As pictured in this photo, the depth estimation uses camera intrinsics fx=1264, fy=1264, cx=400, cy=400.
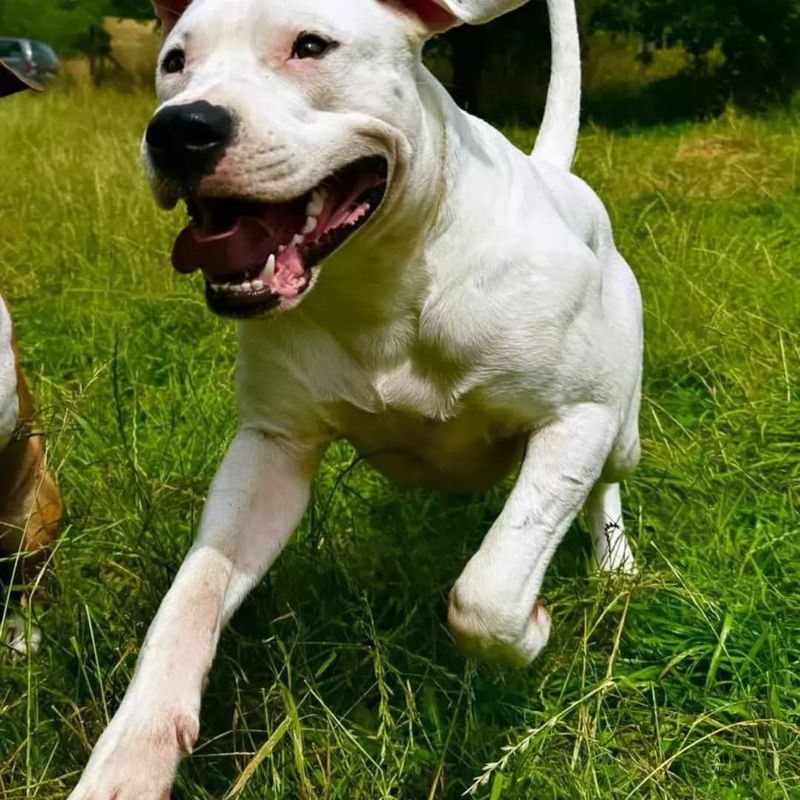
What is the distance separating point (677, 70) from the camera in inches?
707

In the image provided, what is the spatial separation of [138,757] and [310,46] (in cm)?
129

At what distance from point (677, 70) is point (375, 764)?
16.9m

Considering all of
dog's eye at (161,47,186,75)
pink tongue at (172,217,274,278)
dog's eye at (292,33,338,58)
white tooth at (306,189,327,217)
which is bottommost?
pink tongue at (172,217,274,278)

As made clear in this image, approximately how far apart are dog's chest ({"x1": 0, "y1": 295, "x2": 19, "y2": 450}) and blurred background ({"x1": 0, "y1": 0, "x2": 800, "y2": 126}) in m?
11.4

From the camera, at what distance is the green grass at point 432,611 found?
2539 millimetres

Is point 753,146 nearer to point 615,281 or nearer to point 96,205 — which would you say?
point 96,205

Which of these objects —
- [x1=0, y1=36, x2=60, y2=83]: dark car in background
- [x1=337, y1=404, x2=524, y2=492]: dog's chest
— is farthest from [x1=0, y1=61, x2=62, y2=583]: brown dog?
[x1=0, y1=36, x2=60, y2=83]: dark car in background

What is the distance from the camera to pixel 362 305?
104 inches

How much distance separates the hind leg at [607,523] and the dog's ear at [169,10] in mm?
1688

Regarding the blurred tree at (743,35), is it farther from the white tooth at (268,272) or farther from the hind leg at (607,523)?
the white tooth at (268,272)

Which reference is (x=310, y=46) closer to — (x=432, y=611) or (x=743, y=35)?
(x=432, y=611)

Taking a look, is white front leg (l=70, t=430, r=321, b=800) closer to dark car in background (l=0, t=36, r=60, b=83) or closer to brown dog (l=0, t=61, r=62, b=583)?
brown dog (l=0, t=61, r=62, b=583)

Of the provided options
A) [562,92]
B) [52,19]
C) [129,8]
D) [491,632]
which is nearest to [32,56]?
[52,19]

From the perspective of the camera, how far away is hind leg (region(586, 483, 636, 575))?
3447 mm
